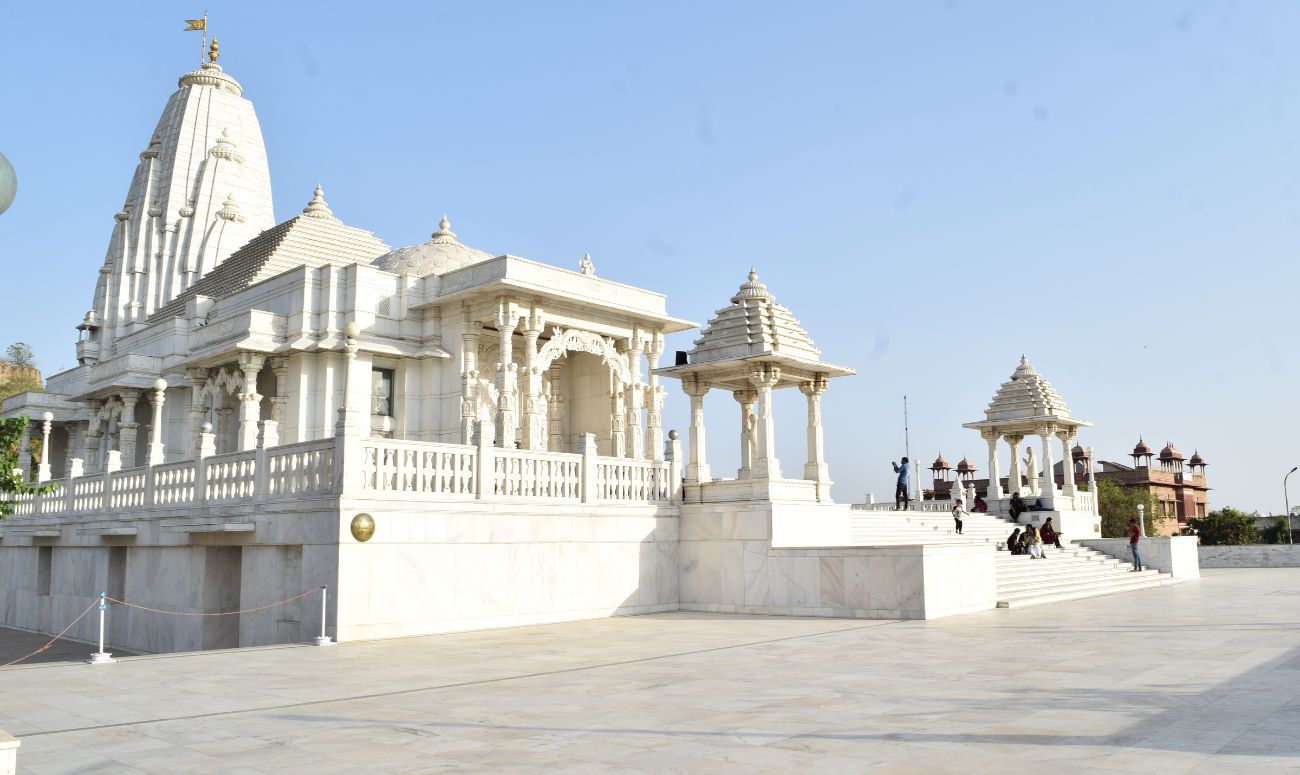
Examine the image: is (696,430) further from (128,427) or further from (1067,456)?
(128,427)

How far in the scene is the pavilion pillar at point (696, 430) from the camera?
2080 centimetres

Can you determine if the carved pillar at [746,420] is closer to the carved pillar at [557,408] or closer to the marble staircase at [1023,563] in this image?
the marble staircase at [1023,563]

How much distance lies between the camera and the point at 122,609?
20469 mm

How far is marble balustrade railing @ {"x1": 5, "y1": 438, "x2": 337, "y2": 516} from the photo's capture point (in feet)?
51.2

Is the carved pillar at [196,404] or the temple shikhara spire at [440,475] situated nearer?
the temple shikhara spire at [440,475]

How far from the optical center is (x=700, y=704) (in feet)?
28.9

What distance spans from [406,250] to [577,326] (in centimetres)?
617

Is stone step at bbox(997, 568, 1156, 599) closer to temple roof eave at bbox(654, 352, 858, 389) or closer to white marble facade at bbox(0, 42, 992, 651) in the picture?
white marble facade at bbox(0, 42, 992, 651)

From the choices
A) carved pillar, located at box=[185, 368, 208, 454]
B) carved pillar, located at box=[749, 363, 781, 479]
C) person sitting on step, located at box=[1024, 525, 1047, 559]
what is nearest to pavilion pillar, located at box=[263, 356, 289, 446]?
carved pillar, located at box=[185, 368, 208, 454]

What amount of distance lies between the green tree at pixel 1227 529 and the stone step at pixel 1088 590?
1865 inches

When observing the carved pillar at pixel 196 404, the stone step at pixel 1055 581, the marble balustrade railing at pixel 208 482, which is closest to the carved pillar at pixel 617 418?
the carved pillar at pixel 196 404

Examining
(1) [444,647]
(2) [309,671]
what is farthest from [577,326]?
(2) [309,671]

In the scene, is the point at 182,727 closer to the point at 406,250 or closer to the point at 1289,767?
the point at 1289,767

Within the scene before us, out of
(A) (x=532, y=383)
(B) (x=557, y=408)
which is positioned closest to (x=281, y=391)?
(A) (x=532, y=383)
